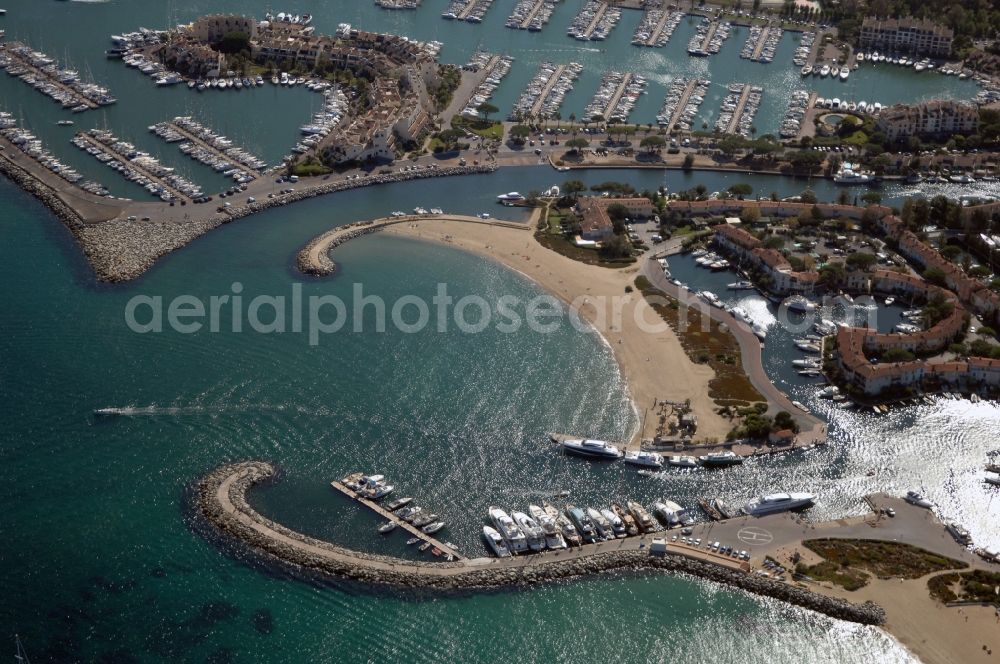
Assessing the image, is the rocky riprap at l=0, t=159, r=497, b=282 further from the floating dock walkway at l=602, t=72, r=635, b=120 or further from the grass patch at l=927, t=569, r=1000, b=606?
the grass patch at l=927, t=569, r=1000, b=606

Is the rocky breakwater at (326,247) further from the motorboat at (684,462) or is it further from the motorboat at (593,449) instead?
the motorboat at (684,462)

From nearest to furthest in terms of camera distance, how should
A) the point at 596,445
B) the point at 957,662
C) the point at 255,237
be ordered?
1. the point at 957,662
2. the point at 596,445
3. the point at 255,237

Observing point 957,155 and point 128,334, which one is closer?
point 128,334

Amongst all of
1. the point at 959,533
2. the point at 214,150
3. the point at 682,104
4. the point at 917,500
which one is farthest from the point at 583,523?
the point at 682,104

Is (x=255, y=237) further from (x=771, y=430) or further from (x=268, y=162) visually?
(x=771, y=430)

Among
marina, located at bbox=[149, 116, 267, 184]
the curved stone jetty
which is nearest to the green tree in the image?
the curved stone jetty

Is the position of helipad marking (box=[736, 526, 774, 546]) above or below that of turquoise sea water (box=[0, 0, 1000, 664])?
above

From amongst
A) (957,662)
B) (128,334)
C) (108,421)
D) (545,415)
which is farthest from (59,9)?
(957,662)

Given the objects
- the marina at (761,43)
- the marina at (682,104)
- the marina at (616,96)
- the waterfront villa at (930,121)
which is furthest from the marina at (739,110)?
the waterfront villa at (930,121)
